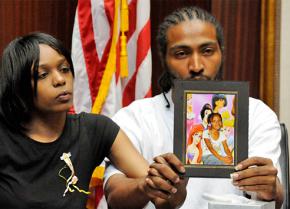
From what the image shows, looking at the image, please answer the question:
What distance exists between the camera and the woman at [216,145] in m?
1.40

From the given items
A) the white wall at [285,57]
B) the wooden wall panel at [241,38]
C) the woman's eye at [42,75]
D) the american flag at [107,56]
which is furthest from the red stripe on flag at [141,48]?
the woman's eye at [42,75]

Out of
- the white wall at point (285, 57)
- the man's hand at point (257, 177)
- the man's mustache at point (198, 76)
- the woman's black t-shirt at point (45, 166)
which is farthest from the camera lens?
the white wall at point (285, 57)

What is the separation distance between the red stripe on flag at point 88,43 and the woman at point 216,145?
1.43m

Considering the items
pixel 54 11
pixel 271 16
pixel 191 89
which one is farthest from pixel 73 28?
pixel 191 89

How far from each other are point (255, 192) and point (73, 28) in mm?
1672

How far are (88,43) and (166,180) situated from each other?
1444mm

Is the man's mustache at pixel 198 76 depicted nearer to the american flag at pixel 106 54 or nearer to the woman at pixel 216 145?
the woman at pixel 216 145

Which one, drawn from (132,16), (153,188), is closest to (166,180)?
(153,188)

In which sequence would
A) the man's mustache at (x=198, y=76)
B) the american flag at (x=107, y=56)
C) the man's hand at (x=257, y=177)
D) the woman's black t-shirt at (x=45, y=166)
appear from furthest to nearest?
the american flag at (x=107, y=56)
the man's mustache at (x=198, y=76)
the woman's black t-shirt at (x=45, y=166)
the man's hand at (x=257, y=177)

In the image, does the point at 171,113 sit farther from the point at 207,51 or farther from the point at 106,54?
the point at 106,54

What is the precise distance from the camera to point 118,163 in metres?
1.78

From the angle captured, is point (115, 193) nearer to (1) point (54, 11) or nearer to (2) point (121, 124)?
(2) point (121, 124)

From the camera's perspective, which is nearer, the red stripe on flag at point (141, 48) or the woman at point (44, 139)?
the woman at point (44, 139)

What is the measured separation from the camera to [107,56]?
275 centimetres
